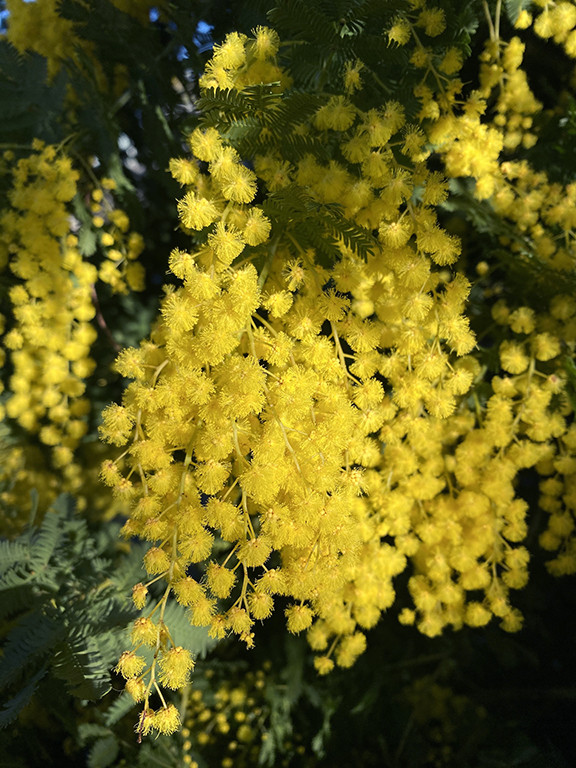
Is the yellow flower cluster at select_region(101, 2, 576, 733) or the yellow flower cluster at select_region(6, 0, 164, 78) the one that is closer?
the yellow flower cluster at select_region(101, 2, 576, 733)

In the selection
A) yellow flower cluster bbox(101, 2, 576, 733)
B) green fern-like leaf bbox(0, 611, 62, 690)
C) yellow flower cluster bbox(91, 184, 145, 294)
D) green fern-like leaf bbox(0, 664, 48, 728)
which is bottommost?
green fern-like leaf bbox(0, 664, 48, 728)

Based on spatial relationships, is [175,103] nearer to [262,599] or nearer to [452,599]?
[262,599]

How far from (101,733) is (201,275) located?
3.09ft

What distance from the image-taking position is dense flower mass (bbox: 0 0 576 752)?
61 centimetres

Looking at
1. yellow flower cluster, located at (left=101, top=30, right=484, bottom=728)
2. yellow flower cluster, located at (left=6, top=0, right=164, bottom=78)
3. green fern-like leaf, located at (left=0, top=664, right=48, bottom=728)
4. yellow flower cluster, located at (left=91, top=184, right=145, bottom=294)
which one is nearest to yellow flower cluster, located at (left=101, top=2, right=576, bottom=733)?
yellow flower cluster, located at (left=101, top=30, right=484, bottom=728)

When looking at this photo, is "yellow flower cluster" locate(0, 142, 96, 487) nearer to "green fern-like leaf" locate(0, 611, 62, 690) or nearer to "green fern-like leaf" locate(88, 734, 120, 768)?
"green fern-like leaf" locate(0, 611, 62, 690)

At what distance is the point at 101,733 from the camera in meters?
1.04

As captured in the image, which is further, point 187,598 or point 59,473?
point 59,473

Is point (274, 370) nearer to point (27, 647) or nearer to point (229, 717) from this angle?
point (27, 647)

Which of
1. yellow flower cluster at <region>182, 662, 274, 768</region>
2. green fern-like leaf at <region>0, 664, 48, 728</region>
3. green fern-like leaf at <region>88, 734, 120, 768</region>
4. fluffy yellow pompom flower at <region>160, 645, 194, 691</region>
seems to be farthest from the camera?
yellow flower cluster at <region>182, 662, 274, 768</region>

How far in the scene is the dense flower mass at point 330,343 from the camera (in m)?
0.61

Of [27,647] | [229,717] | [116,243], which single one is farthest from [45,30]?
[229,717]

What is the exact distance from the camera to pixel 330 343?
670 mm

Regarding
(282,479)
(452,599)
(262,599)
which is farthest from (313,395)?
(452,599)
